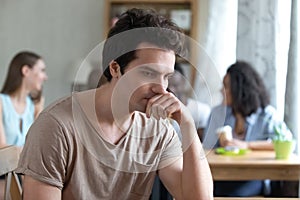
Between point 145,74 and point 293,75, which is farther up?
point 145,74

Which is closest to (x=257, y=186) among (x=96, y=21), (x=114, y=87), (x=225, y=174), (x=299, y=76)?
(x=225, y=174)

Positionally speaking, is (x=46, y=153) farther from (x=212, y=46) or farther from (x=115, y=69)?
(x=212, y=46)

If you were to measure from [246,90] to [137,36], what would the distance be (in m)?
1.97

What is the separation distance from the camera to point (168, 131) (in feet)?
5.97

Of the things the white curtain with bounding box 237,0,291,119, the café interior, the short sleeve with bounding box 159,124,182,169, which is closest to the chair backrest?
the café interior

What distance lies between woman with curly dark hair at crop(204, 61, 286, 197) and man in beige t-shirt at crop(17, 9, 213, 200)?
4.62 feet

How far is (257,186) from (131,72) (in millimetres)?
1794

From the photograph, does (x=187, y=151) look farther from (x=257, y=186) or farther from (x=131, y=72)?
(x=257, y=186)

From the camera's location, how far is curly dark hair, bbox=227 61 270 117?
343 centimetres

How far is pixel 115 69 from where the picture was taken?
1.62 metres

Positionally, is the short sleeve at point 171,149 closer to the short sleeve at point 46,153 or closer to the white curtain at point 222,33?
the short sleeve at point 46,153

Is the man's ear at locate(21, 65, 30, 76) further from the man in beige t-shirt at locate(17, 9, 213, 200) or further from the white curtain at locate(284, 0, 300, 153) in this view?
the man in beige t-shirt at locate(17, 9, 213, 200)

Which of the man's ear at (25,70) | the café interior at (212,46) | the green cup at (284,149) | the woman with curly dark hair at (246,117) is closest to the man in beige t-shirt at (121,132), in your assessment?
the café interior at (212,46)

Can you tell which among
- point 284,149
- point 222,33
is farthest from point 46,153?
point 222,33
